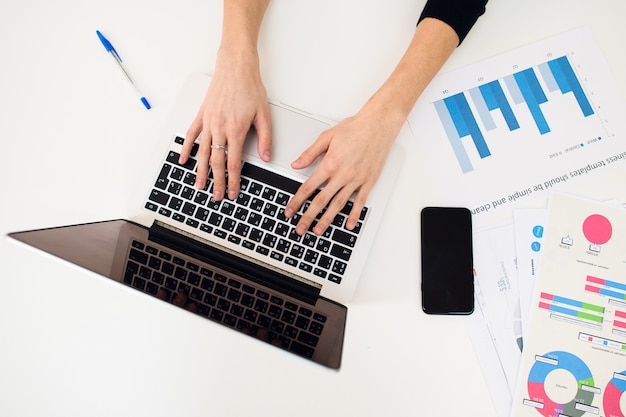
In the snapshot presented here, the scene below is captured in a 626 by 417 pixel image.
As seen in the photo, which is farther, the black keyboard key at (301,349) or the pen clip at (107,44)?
the pen clip at (107,44)

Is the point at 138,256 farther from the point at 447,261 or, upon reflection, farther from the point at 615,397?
the point at 615,397

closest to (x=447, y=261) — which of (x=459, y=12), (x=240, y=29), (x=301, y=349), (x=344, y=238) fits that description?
(x=344, y=238)

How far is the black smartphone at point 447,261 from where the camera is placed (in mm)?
750

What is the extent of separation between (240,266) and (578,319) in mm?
537

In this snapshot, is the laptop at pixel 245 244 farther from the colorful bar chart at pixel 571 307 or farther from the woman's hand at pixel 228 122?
the colorful bar chart at pixel 571 307

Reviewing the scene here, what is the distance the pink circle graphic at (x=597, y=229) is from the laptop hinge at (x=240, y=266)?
1.46 feet

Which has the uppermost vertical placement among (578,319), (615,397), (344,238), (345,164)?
(345,164)

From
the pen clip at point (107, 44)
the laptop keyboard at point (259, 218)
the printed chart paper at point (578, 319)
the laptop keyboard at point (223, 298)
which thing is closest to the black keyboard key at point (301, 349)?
the laptop keyboard at point (223, 298)

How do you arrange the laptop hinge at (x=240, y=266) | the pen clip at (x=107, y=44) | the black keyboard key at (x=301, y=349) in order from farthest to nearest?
the pen clip at (x=107, y=44) → the laptop hinge at (x=240, y=266) → the black keyboard key at (x=301, y=349)

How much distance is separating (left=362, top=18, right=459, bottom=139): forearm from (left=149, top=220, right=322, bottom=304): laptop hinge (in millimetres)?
294

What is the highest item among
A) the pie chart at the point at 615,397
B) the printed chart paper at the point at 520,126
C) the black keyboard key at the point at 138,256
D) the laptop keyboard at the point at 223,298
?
the printed chart paper at the point at 520,126

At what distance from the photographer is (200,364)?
2.48ft

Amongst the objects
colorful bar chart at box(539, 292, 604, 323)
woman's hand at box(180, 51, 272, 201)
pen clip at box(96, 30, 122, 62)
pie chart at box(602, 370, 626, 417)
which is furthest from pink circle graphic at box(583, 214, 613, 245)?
pen clip at box(96, 30, 122, 62)

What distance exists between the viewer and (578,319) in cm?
76
